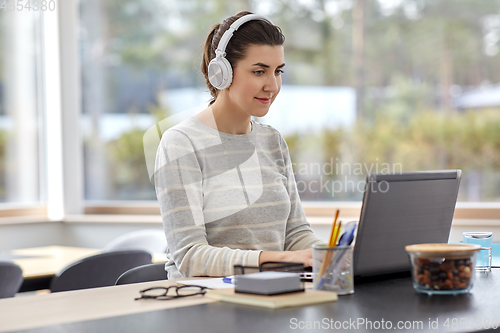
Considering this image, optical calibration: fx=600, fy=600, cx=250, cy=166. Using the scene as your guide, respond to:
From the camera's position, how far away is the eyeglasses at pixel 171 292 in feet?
3.65

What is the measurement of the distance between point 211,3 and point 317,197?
1.48 meters

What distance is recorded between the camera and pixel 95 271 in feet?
7.28

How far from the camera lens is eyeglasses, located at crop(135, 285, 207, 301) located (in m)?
1.11

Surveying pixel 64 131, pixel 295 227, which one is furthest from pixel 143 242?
pixel 295 227

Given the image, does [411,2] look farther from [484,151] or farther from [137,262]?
[137,262]

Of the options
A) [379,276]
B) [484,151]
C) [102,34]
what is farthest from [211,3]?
[379,276]

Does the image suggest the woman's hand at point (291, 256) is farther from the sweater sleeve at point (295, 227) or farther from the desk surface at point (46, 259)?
the desk surface at point (46, 259)

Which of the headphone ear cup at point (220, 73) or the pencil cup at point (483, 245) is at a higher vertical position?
the headphone ear cup at point (220, 73)

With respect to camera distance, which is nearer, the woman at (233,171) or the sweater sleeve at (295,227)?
the woman at (233,171)

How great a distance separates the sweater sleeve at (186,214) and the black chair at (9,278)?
31.9 inches

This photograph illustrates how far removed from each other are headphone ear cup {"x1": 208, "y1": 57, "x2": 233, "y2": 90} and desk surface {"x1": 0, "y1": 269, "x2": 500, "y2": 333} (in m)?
0.75

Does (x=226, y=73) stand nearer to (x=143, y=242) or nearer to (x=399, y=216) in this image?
(x=399, y=216)

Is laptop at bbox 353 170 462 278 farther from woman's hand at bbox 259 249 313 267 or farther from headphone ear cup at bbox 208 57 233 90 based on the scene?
headphone ear cup at bbox 208 57 233 90
